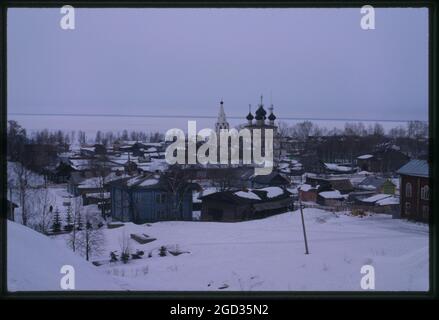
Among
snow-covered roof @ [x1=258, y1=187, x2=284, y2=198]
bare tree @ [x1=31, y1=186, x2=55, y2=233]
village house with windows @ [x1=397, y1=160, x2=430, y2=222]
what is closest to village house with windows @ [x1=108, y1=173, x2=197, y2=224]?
bare tree @ [x1=31, y1=186, x2=55, y2=233]

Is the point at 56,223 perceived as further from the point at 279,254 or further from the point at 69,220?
the point at 279,254

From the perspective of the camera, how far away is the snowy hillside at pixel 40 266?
247cm

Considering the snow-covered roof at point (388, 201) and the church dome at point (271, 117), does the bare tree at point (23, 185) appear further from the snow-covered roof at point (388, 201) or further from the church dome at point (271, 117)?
the snow-covered roof at point (388, 201)

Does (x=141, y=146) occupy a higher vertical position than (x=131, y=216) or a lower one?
higher

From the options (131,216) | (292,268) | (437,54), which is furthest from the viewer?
(131,216)

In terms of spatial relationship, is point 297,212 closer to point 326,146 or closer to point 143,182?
point 326,146

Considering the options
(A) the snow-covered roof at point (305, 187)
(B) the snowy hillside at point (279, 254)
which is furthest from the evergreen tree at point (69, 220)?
(A) the snow-covered roof at point (305, 187)

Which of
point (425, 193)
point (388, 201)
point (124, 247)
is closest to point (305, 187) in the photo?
point (388, 201)

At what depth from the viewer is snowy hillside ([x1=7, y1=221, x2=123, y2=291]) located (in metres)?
2.47

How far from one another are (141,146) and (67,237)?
0.79 m

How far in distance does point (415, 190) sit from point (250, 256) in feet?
3.71
